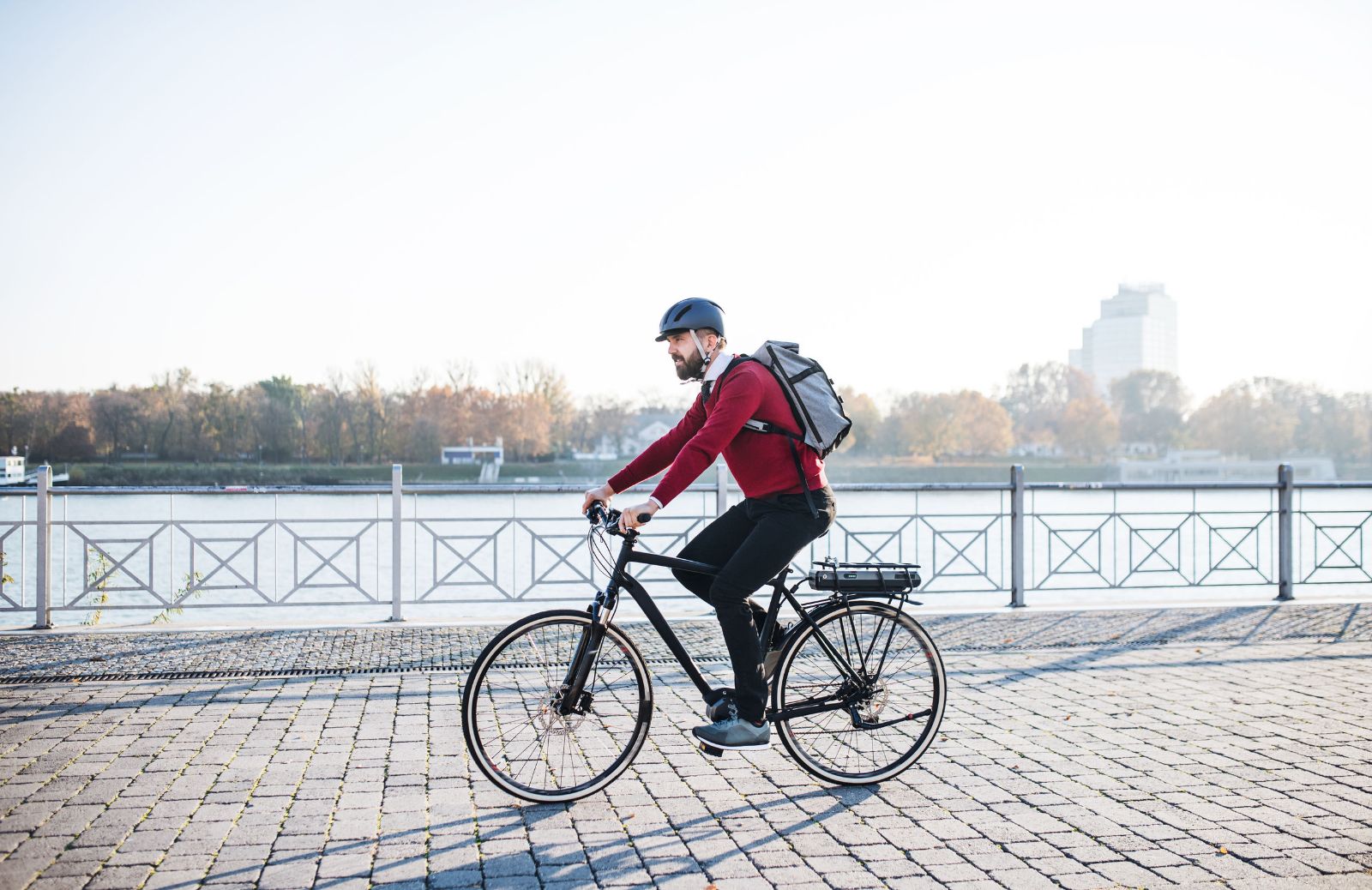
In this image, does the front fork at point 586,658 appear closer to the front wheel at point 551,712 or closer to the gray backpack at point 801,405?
the front wheel at point 551,712

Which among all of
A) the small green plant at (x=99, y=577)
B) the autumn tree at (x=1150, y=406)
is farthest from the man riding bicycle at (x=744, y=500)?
the autumn tree at (x=1150, y=406)

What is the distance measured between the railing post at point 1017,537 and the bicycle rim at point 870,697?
5834 mm

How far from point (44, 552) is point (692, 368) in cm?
690

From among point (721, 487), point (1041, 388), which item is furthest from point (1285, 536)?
point (1041, 388)

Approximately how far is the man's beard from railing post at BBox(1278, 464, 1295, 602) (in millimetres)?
8163

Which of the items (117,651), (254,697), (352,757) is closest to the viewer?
(352,757)

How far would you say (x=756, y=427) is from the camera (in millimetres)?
4457

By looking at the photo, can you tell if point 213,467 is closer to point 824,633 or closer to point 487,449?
point 487,449

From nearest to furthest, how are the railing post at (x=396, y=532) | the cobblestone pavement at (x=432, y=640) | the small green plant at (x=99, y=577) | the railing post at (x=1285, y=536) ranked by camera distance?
the cobblestone pavement at (x=432, y=640)
the railing post at (x=396, y=532)
the small green plant at (x=99, y=577)
the railing post at (x=1285, y=536)

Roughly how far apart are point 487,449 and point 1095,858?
59.3 m

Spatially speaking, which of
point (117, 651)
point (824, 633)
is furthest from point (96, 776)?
point (117, 651)

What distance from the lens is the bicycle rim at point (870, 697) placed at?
15.4 feet

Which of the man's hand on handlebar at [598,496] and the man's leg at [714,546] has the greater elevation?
the man's hand on handlebar at [598,496]

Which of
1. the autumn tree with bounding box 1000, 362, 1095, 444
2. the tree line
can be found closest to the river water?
the tree line
